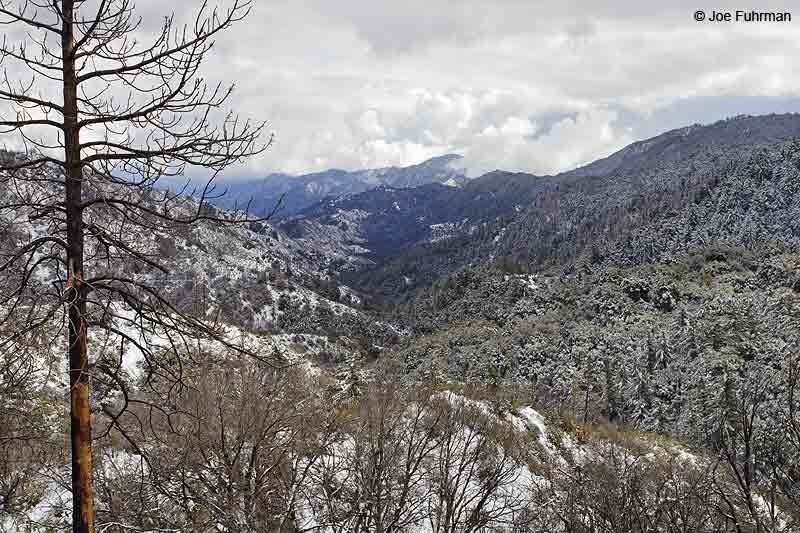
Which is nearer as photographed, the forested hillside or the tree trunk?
the tree trunk

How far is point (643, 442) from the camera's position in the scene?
2661cm

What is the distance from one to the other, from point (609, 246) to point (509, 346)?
93.0 m

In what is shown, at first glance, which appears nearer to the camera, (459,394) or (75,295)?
(75,295)

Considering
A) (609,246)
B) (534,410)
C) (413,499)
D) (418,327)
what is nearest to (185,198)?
(413,499)

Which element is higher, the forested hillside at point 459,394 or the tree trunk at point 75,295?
the tree trunk at point 75,295

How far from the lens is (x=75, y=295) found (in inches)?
205

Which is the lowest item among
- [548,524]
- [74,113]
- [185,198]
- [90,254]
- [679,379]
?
[679,379]

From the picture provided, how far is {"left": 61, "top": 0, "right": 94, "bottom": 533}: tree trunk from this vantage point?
533cm

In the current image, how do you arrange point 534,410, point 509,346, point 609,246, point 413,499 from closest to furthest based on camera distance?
point 413,499 → point 534,410 → point 509,346 → point 609,246

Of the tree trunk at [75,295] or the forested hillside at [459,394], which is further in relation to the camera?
the forested hillside at [459,394]

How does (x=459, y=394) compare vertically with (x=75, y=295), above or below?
below

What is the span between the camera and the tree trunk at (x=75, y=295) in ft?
17.5

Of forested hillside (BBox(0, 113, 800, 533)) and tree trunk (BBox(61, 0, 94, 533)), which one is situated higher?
tree trunk (BBox(61, 0, 94, 533))

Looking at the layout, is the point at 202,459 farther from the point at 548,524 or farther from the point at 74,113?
the point at 548,524
